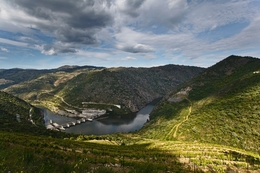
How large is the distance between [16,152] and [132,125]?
164 m

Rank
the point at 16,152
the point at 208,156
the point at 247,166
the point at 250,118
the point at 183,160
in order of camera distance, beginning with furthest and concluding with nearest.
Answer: the point at 250,118 → the point at 208,156 → the point at 183,160 → the point at 247,166 → the point at 16,152

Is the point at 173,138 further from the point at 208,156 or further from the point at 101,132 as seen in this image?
the point at 101,132

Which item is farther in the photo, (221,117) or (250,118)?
(221,117)

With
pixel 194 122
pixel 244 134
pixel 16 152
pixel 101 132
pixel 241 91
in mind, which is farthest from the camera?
pixel 101 132

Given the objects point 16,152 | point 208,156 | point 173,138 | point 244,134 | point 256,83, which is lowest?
point 173,138

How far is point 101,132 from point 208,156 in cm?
13553

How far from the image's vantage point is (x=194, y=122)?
78625 millimetres

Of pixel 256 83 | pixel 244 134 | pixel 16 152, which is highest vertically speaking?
pixel 256 83

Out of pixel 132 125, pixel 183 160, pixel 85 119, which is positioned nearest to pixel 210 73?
pixel 132 125

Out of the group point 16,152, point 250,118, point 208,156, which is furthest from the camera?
point 250,118

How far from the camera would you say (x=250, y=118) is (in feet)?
214

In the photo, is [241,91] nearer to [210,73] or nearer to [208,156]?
[208,156]

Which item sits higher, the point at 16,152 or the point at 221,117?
the point at 16,152

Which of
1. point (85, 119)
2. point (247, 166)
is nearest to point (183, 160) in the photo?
point (247, 166)
